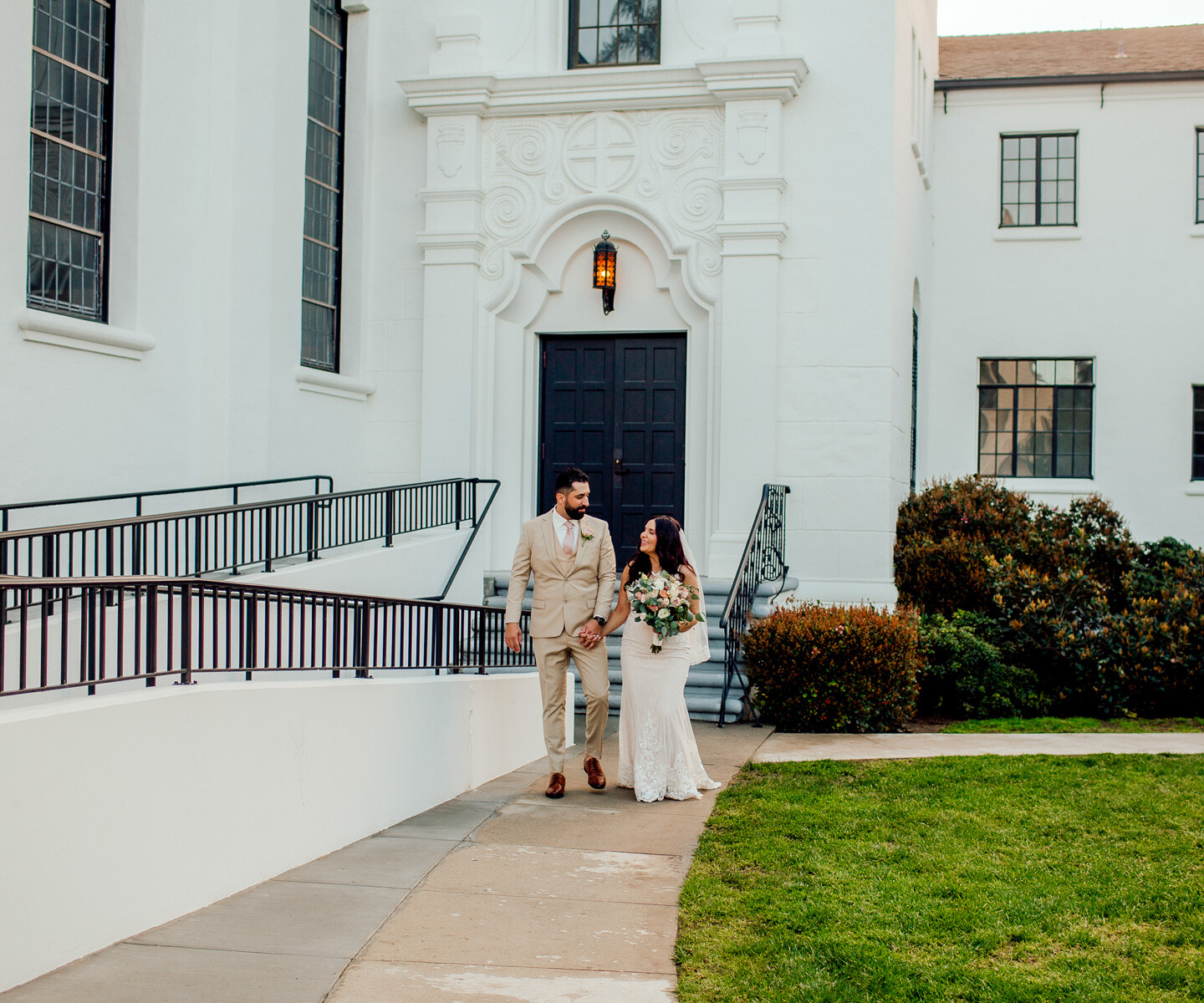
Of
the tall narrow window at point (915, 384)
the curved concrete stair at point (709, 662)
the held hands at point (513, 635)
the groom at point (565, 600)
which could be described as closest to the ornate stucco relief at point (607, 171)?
the curved concrete stair at point (709, 662)

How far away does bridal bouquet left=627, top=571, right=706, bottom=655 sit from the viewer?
26.1 ft

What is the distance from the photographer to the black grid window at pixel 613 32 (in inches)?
567

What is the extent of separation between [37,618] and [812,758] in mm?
5541

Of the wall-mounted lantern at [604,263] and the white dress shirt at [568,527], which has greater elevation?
the wall-mounted lantern at [604,263]

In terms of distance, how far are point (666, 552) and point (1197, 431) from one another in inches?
461

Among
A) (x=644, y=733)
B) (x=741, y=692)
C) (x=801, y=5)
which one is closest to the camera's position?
(x=644, y=733)

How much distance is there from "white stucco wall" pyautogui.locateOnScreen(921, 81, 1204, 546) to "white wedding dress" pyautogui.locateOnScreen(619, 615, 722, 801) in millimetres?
9942

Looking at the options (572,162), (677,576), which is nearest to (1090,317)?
(572,162)

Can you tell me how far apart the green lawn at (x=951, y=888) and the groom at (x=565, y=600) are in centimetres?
114

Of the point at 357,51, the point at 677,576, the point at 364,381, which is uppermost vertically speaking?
the point at 357,51

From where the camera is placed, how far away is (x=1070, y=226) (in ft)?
56.4

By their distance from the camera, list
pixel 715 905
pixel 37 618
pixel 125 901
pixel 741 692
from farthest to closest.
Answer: pixel 741 692, pixel 37 618, pixel 715 905, pixel 125 901

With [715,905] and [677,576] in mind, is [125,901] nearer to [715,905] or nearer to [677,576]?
[715,905]

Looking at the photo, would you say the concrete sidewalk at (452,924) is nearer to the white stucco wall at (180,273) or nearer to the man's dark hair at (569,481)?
the man's dark hair at (569,481)
